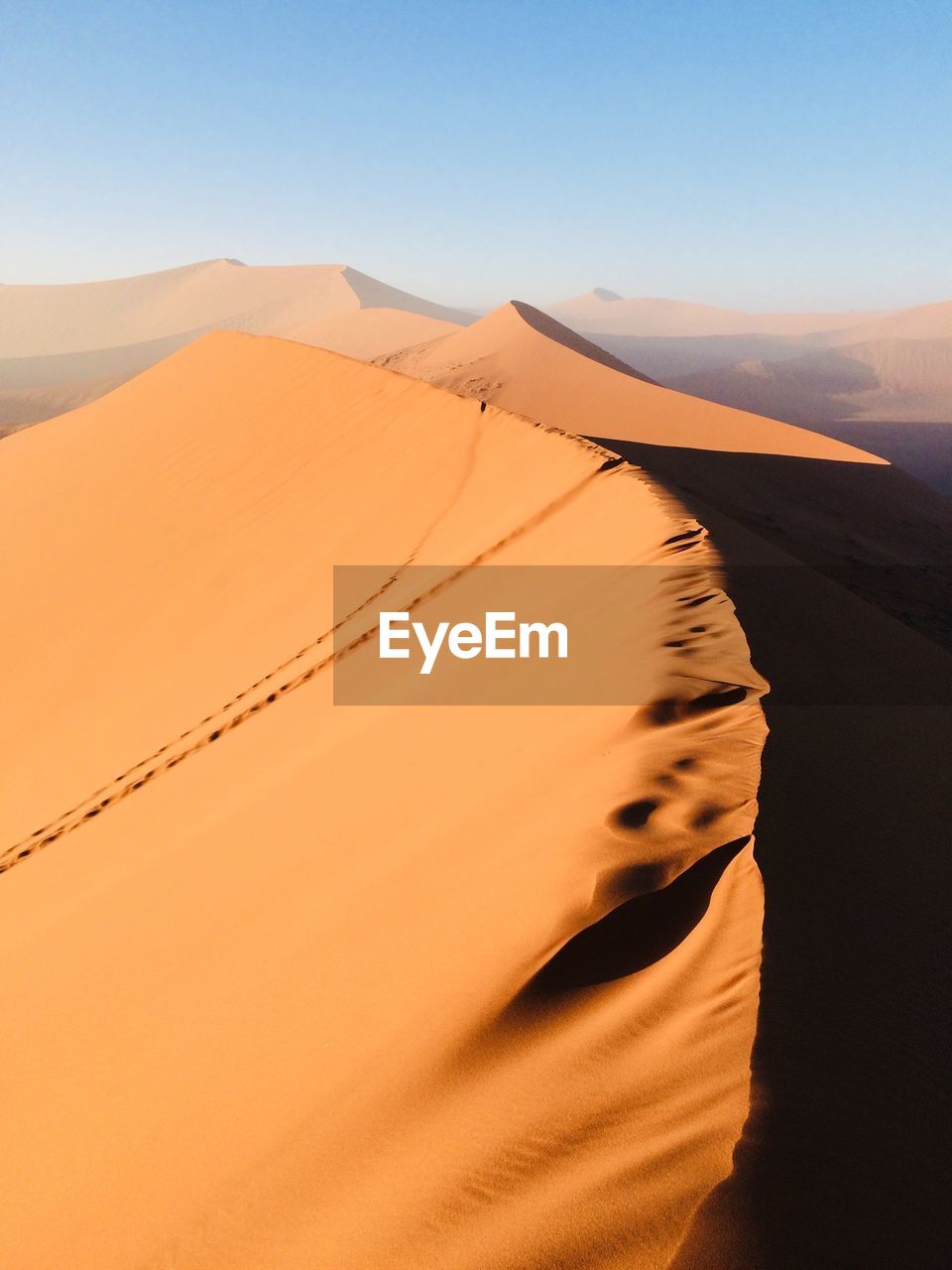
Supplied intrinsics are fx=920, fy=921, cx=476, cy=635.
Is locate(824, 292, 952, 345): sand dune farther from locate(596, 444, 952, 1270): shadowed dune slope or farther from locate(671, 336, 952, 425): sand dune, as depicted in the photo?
locate(596, 444, 952, 1270): shadowed dune slope

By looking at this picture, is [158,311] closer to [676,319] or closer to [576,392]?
[676,319]

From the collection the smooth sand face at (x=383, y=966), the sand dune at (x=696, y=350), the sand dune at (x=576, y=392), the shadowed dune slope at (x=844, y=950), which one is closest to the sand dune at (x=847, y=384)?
the sand dune at (x=696, y=350)

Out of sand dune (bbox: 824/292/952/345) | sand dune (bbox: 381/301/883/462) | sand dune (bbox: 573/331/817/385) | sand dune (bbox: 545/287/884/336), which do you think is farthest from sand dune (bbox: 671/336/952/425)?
sand dune (bbox: 545/287/884/336)

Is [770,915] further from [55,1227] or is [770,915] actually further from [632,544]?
[632,544]

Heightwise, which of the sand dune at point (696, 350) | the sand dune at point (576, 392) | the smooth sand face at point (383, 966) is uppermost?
the sand dune at point (696, 350)

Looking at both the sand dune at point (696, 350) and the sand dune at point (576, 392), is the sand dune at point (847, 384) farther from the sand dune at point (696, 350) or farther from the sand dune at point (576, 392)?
the sand dune at point (576, 392)

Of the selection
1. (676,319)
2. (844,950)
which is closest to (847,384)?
(844,950)

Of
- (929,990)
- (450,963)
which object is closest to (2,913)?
(450,963)
